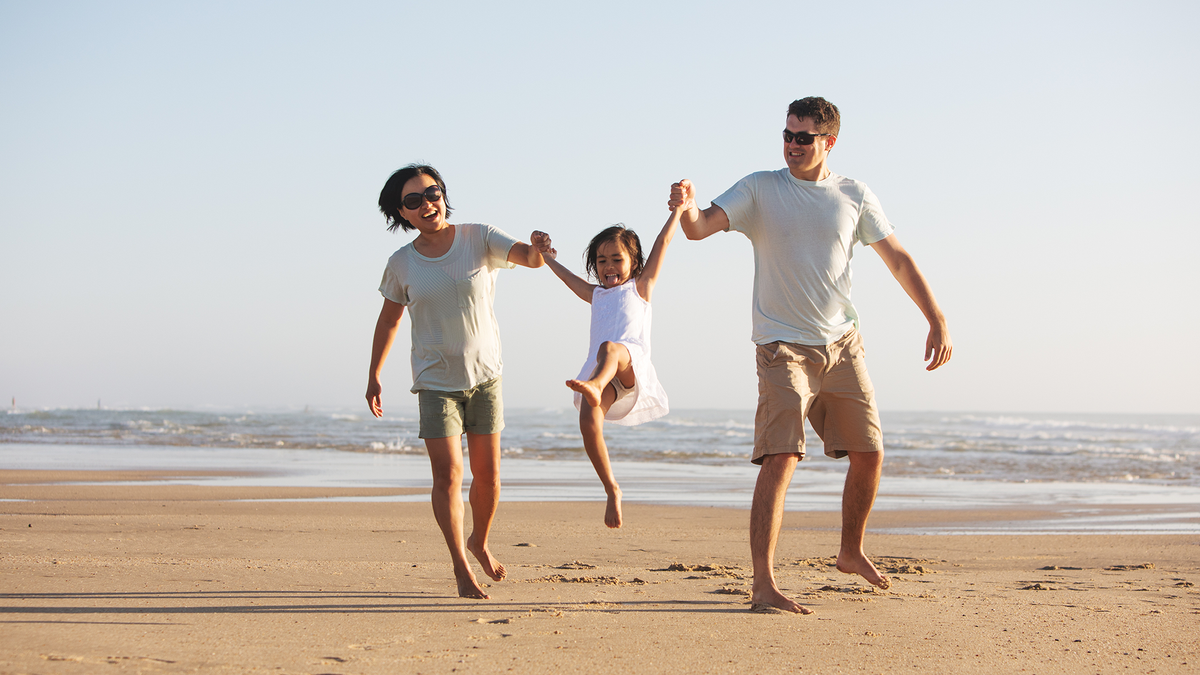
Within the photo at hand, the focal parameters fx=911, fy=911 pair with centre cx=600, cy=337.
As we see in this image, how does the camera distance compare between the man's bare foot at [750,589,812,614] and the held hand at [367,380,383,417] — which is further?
the held hand at [367,380,383,417]

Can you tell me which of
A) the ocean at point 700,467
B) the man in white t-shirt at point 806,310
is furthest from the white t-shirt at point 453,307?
the ocean at point 700,467

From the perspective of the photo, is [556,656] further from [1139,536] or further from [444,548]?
[1139,536]

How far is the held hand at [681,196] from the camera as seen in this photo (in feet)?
12.2

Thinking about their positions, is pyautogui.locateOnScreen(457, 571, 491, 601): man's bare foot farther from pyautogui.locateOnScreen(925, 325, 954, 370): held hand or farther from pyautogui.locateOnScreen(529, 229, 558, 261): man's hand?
pyautogui.locateOnScreen(925, 325, 954, 370): held hand

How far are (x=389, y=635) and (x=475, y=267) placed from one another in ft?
5.40

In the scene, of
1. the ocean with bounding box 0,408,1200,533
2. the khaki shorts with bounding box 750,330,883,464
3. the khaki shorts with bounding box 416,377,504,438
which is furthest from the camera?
the ocean with bounding box 0,408,1200,533

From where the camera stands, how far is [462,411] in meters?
4.10

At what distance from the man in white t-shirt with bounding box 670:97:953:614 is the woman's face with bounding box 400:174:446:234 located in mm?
1136

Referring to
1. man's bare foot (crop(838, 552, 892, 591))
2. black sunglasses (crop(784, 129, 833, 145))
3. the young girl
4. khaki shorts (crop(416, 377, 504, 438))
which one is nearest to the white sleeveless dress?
the young girl

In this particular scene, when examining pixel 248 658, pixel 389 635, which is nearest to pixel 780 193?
pixel 389 635

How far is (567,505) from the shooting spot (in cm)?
877

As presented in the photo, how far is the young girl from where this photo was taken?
4.21m

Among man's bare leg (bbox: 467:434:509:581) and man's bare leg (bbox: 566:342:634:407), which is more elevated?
man's bare leg (bbox: 566:342:634:407)

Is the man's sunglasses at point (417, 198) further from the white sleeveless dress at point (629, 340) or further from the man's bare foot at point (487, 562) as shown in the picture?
the man's bare foot at point (487, 562)
